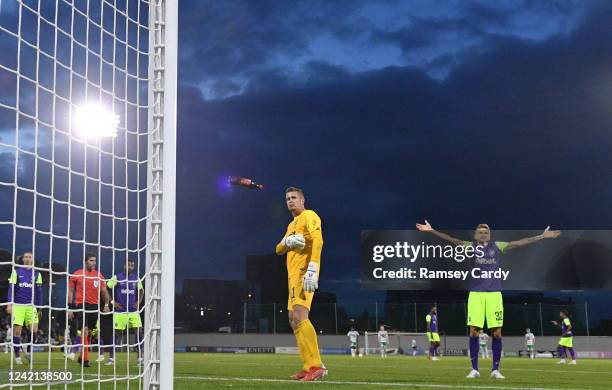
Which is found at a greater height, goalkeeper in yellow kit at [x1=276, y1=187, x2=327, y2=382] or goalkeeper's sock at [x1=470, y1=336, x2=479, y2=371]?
goalkeeper in yellow kit at [x1=276, y1=187, x2=327, y2=382]

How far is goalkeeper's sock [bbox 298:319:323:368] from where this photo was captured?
9047 millimetres

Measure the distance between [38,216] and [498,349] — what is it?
26.1 ft

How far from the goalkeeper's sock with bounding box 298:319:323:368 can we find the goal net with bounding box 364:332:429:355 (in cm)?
2677

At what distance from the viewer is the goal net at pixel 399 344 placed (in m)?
35.8

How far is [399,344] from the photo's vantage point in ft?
119

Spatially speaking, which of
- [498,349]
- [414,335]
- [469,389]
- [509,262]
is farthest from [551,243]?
[469,389]

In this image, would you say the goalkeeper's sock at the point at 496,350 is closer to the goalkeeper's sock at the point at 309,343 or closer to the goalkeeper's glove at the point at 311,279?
the goalkeeper's sock at the point at 309,343

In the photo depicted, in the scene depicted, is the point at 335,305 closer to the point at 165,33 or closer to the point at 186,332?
the point at 186,332

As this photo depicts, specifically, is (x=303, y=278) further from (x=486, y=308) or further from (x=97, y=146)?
(x=97, y=146)

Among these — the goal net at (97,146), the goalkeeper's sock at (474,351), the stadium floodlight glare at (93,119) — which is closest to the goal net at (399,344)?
the goalkeeper's sock at (474,351)

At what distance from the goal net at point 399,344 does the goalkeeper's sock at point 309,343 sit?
26.8 m

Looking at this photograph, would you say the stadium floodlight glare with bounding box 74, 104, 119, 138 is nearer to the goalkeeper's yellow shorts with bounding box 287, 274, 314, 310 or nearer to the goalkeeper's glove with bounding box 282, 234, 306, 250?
the goalkeeper's glove with bounding box 282, 234, 306, 250

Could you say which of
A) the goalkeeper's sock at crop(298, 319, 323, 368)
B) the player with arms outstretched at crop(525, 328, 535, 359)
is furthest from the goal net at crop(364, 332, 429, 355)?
the goalkeeper's sock at crop(298, 319, 323, 368)

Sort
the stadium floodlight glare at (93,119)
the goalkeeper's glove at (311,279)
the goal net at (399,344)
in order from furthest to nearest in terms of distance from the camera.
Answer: the goal net at (399,344), the goalkeeper's glove at (311,279), the stadium floodlight glare at (93,119)
